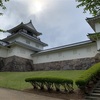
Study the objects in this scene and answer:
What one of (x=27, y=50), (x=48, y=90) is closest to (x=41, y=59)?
(x=27, y=50)

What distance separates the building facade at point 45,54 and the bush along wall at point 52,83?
11.4 m

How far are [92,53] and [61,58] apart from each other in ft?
18.8

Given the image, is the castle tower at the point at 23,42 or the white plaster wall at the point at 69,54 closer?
the white plaster wall at the point at 69,54

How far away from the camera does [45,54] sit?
28.4 m

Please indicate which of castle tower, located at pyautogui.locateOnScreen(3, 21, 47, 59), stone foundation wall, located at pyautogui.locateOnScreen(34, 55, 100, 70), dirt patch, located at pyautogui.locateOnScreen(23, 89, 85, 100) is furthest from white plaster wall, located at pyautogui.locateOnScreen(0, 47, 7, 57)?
dirt patch, located at pyautogui.locateOnScreen(23, 89, 85, 100)

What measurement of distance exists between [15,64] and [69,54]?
10.8 metres

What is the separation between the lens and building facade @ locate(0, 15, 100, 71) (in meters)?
22.5

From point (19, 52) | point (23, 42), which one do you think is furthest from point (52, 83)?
point (23, 42)

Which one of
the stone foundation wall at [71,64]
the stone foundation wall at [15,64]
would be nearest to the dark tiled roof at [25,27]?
the stone foundation wall at [15,64]

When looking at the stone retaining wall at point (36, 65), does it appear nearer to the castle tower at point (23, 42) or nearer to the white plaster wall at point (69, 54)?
the white plaster wall at point (69, 54)

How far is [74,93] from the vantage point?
10016 millimetres

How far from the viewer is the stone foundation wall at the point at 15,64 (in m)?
28.4

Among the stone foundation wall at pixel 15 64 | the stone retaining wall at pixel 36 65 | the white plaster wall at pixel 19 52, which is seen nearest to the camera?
the stone retaining wall at pixel 36 65

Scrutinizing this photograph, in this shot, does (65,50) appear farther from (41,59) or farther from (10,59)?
(10,59)
